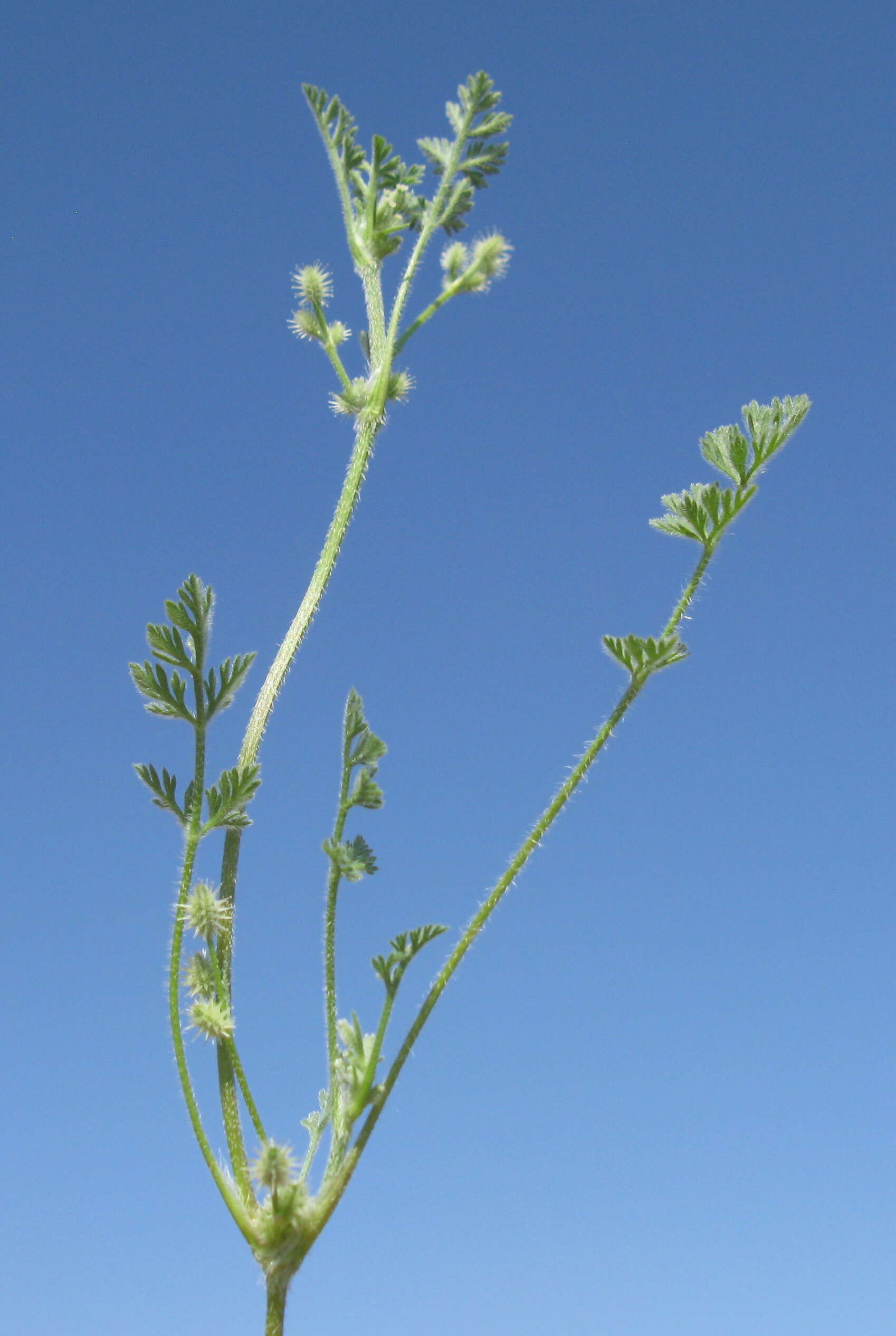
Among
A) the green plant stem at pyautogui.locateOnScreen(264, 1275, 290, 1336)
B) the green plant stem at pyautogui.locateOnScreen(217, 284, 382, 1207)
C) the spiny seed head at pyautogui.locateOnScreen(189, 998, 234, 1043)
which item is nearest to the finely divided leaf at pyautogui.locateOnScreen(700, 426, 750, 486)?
the green plant stem at pyautogui.locateOnScreen(217, 284, 382, 1207)

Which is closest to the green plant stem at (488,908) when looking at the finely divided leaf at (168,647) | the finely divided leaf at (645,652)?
the finely divided leaf at (645,652)

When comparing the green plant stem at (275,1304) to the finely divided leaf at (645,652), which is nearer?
the green plant stem at (275,1304)

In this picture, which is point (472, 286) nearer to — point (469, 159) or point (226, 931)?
point (469, 159)

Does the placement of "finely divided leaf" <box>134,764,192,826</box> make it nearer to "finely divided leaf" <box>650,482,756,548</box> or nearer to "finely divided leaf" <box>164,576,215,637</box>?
"finely divided leaf" <box>164,576,215,637</box>

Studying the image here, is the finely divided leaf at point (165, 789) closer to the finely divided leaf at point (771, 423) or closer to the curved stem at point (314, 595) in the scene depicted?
the curved stem at point (314, 595)

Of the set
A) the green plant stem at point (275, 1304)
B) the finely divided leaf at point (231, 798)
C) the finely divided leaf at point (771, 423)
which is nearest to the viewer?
the green plant stem at point (275, 1304)

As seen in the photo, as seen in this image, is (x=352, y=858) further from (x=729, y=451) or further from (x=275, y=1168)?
(x=729, y=451)

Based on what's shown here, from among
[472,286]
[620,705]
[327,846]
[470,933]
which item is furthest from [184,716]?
[472,286]
